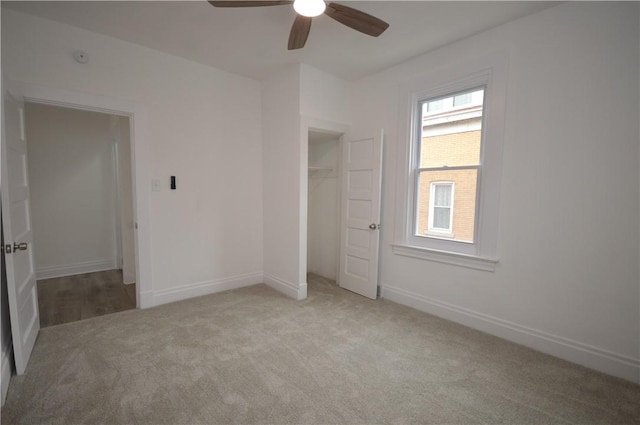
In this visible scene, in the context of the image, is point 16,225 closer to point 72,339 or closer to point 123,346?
point 72,339

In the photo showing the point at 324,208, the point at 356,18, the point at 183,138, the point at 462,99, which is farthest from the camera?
the point at 324,208

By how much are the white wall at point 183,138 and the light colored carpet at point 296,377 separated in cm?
77

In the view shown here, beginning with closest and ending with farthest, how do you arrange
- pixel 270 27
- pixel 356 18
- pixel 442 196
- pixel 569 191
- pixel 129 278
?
1. pixel 356 18
2. pixel 569 191
3. pixel 270 27
4. pixel 442 196
5. pixel 129 278

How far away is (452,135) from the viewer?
295cm

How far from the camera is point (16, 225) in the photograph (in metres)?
2.09

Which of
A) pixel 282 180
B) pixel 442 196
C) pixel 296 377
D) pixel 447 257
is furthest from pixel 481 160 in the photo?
pixel 296 377

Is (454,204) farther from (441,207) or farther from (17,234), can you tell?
(17,234)

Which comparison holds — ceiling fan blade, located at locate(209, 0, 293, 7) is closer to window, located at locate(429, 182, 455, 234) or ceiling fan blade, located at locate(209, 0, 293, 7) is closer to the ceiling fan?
the ceiling fan

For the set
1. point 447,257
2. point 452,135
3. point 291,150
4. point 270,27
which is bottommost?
point 447,257

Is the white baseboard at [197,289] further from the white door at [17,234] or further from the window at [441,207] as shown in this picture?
the window at [441,207]

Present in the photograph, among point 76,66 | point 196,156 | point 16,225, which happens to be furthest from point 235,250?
point 76,66

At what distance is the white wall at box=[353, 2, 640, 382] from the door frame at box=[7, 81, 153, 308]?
10.5ft

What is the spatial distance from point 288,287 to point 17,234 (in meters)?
2.42

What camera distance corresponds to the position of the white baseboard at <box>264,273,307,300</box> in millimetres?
3416
